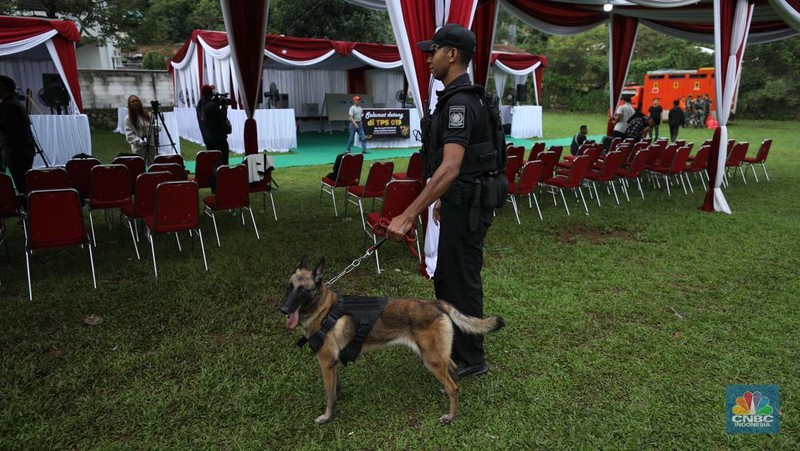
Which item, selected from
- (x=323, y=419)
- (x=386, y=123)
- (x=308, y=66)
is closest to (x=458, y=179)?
(x=323, y=419)

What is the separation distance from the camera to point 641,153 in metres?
7.40

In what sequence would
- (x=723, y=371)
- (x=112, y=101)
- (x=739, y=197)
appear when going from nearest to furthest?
1. (x=723, y=371)
2. (x=739, y=197)
3. (x=112, y=101)

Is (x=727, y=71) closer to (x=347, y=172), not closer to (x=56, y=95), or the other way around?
(x=347, y=172)

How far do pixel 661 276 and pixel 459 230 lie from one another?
9.46 feet

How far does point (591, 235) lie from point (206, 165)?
511 cm

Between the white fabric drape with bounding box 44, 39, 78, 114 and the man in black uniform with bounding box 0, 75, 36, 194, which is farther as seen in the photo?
the white fabric drape with bounding box 44, 39, 78, 114

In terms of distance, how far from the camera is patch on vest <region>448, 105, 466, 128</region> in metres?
2.43

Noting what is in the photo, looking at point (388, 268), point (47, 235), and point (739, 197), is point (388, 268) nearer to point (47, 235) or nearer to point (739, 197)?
point (47, 235)

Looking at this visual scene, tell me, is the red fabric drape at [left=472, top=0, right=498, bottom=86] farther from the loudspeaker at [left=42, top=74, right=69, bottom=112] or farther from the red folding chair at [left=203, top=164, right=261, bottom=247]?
the loudspeaker at [left=42, top=74, right=69, bottom=112]

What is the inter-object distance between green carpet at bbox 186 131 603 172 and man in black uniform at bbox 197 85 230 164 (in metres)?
3.04

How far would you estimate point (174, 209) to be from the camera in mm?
4473

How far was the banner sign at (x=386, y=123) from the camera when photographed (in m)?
13.6

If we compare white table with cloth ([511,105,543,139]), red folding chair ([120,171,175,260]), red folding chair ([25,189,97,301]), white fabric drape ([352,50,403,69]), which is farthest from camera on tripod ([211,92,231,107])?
white table with cloth ([511,105,543,139])

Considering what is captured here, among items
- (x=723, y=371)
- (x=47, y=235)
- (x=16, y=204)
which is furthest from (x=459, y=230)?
(x=16, y=204)
